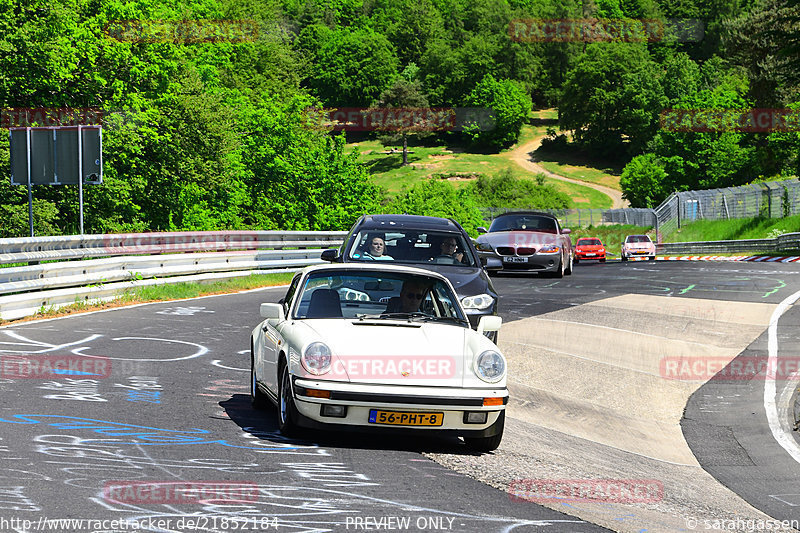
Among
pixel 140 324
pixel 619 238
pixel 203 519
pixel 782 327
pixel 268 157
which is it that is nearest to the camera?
pixel 203 519

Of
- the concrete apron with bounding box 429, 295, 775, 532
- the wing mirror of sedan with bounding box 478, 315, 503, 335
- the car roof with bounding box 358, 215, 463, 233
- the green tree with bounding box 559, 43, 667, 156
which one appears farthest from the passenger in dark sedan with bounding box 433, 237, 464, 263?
the green tree with bounding box 559, 43, 667, 156

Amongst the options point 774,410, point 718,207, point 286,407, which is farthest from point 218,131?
point 718,207

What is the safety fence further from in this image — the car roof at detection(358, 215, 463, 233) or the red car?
the car roof at detection(358, 215, 463, 233)

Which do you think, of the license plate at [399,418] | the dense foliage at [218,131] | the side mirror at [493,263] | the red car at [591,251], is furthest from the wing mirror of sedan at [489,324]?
the red car at [591,251]

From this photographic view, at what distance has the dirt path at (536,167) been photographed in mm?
130750

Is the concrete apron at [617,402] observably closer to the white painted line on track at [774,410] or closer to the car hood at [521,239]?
the white painted line on track at [774,410]

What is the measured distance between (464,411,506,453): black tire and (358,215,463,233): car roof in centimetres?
580

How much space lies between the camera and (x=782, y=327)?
1780 centimetres

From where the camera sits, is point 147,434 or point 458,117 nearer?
point 147,434

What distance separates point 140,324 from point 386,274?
7.59m

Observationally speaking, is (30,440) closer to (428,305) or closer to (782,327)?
(428,305)

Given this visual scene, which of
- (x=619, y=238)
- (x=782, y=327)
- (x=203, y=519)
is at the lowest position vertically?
(x=619, y=238)

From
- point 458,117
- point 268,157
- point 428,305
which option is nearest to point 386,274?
point 428,305

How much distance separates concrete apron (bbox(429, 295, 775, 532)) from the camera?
24.9ft
